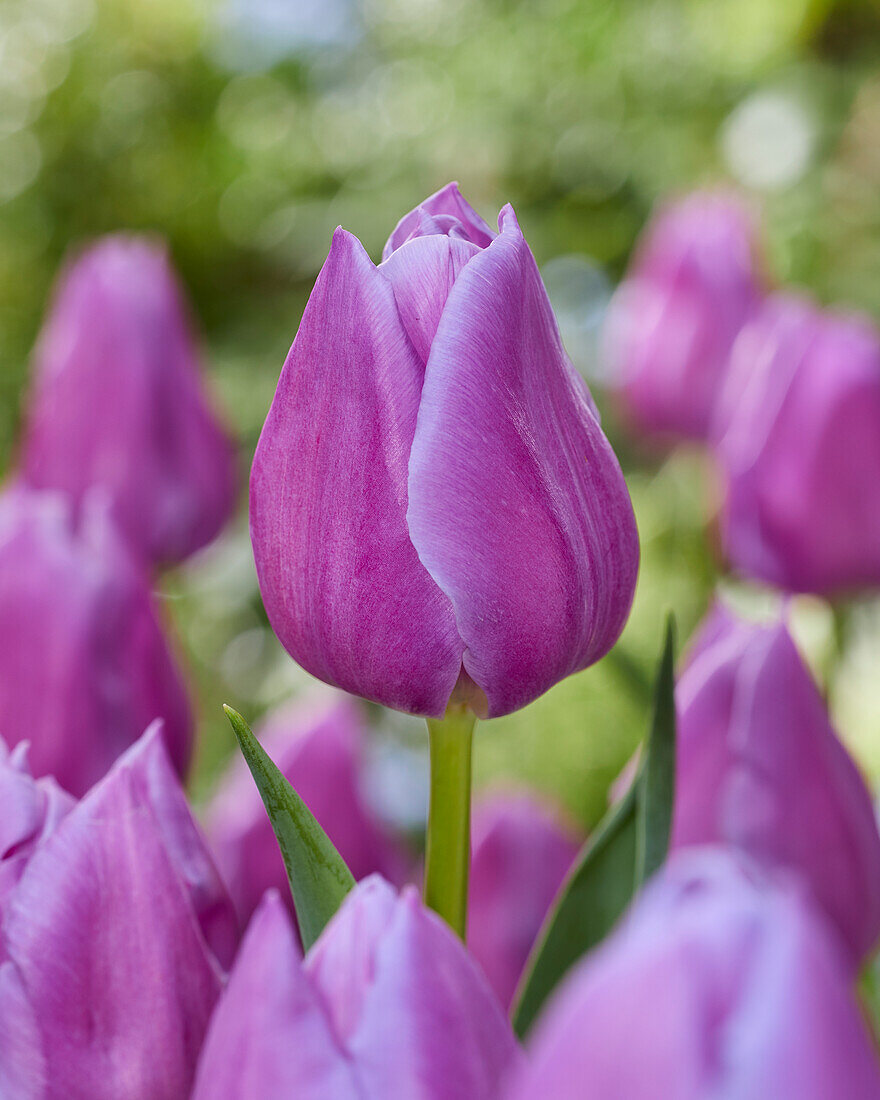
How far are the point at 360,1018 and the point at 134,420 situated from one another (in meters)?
0.38

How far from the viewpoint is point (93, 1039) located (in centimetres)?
20

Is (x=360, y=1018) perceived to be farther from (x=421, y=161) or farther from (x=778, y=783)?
(x=421, y=161)

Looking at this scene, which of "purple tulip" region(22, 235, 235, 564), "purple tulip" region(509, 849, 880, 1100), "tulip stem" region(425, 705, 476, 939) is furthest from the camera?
"purple tulip" region(22, 235, 235, 564)

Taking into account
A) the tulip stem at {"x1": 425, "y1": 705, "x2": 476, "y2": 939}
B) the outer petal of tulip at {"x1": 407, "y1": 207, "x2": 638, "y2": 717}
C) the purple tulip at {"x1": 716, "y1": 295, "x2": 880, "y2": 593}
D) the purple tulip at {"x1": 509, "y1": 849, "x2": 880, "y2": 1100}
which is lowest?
the purple tulip at {"x1": 716, "y1": 295, "x2": 880, "y2": 593}

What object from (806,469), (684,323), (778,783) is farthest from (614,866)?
(684,323)

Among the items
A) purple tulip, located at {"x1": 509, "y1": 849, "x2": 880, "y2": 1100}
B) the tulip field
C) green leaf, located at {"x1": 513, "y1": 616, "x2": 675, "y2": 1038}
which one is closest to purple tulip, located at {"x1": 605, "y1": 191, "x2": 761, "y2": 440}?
the tulip field

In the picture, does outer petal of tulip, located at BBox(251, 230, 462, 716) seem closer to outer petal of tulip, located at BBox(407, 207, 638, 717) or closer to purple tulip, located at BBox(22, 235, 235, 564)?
outer petal of tulip, located at BBox(407, 207, 638, 717)

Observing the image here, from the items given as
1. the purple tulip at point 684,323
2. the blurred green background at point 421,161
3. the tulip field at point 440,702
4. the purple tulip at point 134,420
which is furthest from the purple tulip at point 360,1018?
the blurred green background at point 421,161

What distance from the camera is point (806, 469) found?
0.52 metres

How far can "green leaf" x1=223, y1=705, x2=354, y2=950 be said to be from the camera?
0.20 m

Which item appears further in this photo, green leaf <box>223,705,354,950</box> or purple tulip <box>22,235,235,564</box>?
purple tulip <box>22,235,235,564</box>

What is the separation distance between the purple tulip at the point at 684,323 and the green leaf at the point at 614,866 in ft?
1.70

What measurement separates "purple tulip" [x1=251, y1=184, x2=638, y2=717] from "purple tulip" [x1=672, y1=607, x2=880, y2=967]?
9cm

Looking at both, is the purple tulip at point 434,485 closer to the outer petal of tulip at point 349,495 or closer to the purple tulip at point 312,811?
the outer petal of tulip at point 349,495
